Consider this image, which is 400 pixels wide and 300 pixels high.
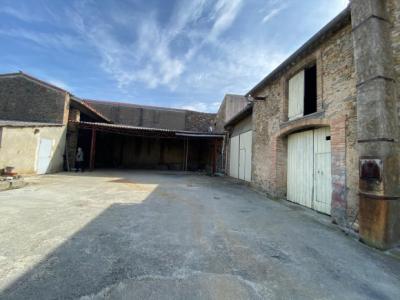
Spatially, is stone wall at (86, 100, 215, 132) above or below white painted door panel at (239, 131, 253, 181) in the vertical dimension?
above

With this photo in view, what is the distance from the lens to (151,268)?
2.46m

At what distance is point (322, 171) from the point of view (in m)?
5.33

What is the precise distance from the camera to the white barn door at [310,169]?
5.21 m

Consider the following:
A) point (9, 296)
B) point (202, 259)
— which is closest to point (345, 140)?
point (202, 259)

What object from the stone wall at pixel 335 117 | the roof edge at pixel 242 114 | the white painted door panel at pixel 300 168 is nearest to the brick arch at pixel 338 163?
the stone wall at pixel 335 117

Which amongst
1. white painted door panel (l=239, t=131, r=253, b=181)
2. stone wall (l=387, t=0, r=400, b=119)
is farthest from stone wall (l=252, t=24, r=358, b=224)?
white painted door panel (l=239, t=131, r=253, b=181)

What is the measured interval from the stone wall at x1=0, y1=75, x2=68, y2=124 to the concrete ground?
820 cm

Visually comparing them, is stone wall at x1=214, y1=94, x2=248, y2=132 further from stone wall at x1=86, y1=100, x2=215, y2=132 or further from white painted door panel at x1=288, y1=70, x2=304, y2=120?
white painted door panel at x1=288, y1=70, x2=304, y2=120

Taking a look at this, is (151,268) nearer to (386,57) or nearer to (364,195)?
(364,195)

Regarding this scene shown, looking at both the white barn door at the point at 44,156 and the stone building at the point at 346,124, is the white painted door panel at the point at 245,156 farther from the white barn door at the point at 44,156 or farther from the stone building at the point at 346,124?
the white barn door at the point at 44,156

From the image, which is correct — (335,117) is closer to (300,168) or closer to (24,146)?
(300,168)

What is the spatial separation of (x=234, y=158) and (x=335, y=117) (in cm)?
853

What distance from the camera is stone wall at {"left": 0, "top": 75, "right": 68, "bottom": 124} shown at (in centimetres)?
1155

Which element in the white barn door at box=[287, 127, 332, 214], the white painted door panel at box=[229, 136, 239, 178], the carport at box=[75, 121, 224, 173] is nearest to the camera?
the white barn door at box=[287, 127, 332, 214]
